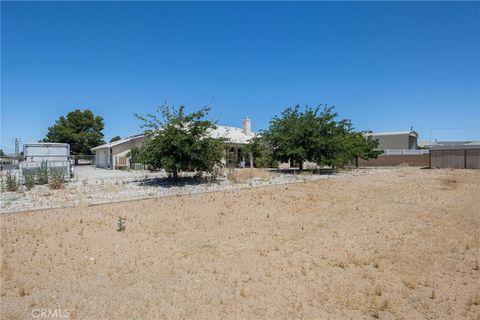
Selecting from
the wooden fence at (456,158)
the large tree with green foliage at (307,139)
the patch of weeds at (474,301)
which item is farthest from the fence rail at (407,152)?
the patch of weeds at (474,301)

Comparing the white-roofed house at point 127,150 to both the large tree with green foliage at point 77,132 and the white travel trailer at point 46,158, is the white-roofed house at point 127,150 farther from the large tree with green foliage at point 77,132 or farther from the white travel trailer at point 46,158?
the large tree with green foliage at point 77,132

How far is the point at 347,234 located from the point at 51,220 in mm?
7011

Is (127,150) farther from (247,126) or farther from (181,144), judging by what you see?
(181,144)

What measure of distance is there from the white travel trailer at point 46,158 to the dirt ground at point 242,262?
957cm

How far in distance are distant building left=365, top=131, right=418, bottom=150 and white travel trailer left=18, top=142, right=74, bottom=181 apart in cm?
3546

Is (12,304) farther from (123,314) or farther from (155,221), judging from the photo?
(155,221)

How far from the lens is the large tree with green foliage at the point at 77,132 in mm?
47156

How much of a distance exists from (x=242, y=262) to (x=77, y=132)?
50.6 metres

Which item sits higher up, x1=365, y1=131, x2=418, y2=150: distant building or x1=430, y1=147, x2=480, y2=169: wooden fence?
x1=365, y1=131, x2=418, y2=150: distant building

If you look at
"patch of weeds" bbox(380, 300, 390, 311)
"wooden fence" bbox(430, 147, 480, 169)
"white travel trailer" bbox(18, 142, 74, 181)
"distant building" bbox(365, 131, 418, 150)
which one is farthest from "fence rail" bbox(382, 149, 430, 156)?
"patch of weeds" bbox(380, 300, 390, 311)

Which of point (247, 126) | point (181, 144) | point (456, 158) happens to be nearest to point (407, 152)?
point (456, 158)

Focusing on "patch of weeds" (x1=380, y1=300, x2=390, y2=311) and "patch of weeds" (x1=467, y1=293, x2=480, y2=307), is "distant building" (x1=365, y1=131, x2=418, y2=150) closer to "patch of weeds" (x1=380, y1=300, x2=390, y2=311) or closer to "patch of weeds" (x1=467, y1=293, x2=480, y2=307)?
"patch of weeds" (x1=467, y1=293, x2=480, y2=307)

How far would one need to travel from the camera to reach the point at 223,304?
4.14 m

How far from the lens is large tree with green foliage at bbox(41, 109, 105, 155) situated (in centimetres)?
4716
